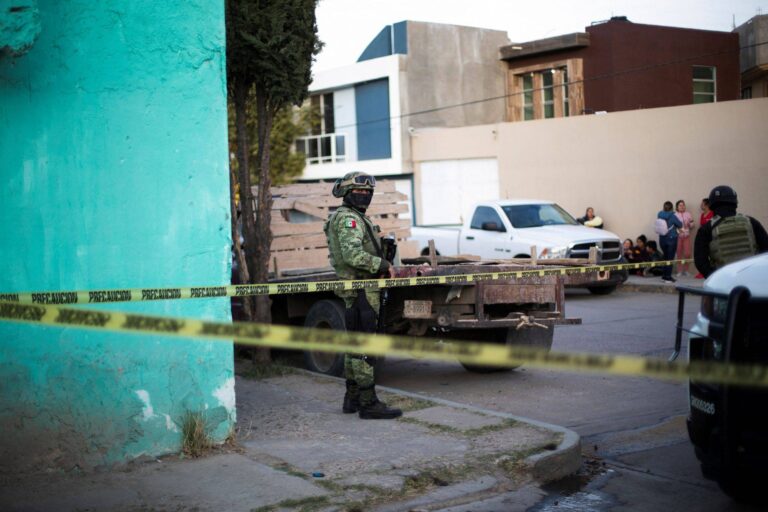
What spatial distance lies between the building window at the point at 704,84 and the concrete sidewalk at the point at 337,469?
950 inches

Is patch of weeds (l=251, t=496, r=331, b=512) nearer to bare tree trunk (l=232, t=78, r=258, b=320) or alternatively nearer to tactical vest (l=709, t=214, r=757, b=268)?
tactical vest (l=709, t=214, r=757, b=268)

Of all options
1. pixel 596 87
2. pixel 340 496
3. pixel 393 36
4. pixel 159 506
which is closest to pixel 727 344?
pixel 340 496

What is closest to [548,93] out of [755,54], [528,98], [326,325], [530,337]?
[528,98]

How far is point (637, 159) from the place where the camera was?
22484 mm

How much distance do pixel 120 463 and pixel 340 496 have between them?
1.60m

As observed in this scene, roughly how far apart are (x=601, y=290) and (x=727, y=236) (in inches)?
401

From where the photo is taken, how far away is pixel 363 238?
740cm

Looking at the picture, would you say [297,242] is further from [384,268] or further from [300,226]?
[384,268]

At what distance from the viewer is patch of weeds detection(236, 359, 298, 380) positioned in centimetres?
911

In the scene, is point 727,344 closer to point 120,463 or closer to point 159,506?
point 159,506

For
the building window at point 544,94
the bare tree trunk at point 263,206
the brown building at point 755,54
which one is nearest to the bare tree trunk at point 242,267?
the bare tree trunk at point 263,206

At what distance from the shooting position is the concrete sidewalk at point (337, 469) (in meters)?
5.20

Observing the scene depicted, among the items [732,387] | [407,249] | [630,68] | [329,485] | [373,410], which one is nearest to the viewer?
[732,387]

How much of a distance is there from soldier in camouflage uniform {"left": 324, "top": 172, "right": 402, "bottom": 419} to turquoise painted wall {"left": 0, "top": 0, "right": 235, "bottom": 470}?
1.21 meters
